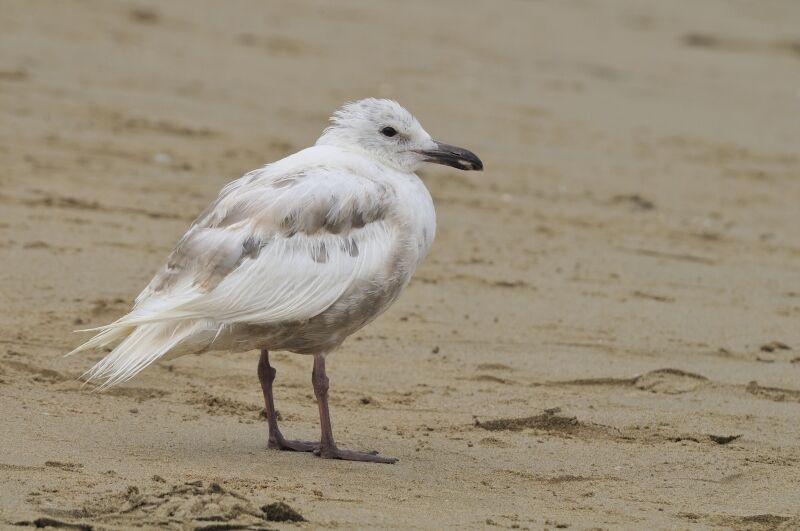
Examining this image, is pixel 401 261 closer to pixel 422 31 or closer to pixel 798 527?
pixel 798 527

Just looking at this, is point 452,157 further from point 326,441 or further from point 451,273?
point 451,273

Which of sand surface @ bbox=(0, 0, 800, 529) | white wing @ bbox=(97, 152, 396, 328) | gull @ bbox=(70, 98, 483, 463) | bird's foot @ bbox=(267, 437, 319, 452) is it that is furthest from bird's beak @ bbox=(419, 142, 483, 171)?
bird's foot @ bbox=(267, 437, 319, 452)

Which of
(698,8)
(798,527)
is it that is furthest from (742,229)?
(698,8)

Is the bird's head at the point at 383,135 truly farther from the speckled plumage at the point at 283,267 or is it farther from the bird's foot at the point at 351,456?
the bird's foot at the point at 351,456

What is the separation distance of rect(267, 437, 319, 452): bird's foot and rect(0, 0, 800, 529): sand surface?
9cm

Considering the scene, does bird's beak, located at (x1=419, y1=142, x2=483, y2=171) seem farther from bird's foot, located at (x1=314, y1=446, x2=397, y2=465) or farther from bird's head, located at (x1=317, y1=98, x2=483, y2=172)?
bird's foot, located at (x1=314, y1=446, x2=397, y2=465)

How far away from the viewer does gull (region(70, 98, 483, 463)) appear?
5.02 metres

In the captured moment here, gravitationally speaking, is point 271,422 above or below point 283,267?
below

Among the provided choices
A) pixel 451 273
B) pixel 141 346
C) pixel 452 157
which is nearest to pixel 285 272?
pixel 141 346

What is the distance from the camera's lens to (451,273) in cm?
784

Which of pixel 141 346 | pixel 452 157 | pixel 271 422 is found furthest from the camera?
pixel 452 157

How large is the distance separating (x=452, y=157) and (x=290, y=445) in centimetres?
147

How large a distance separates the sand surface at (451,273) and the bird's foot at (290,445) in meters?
0.09

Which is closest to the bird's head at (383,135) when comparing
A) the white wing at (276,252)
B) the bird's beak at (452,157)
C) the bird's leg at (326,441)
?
the bird's beak at (452,157)
